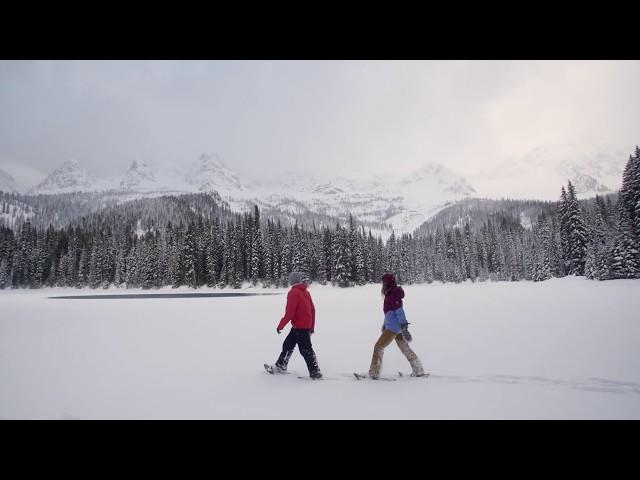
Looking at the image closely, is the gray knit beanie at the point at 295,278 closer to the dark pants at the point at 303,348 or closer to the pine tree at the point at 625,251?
the dark pants at the point at 303,348

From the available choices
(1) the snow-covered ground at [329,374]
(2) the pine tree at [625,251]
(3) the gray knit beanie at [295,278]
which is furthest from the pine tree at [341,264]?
(3) the gray knit beanie at [295,278]

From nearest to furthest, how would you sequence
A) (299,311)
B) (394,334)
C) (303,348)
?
(394,334) < (303,348) < (299,311)

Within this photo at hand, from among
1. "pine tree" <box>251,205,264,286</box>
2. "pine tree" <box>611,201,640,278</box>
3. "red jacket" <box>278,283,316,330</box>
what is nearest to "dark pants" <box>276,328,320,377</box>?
"red jacket" <box>278,283,316,330</box>

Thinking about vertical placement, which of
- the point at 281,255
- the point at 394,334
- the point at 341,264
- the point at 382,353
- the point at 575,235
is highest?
the point at 575,235

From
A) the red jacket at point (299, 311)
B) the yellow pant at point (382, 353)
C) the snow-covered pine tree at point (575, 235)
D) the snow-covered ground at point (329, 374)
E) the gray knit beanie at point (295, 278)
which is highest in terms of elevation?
the snow-covered pine tree at point (575, 235)

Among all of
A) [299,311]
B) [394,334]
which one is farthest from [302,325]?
[394,334]

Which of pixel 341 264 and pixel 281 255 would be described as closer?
pixel 341 264

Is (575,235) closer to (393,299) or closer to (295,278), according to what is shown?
(393,299)

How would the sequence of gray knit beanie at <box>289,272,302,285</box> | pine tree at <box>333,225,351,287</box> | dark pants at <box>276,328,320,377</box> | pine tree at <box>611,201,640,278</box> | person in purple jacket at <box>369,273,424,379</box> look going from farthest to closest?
pine tree at <box>333,225,351,287</box> < pine tree at <box>611,201,640,278</box> < gray knit beanie at <box>289,272,302,285</box> < dark pants at <box>276,328,320,377</box> < person in purple jacket at <box>369,273,424,379</box>

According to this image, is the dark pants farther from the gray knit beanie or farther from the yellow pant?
the yellow pant
